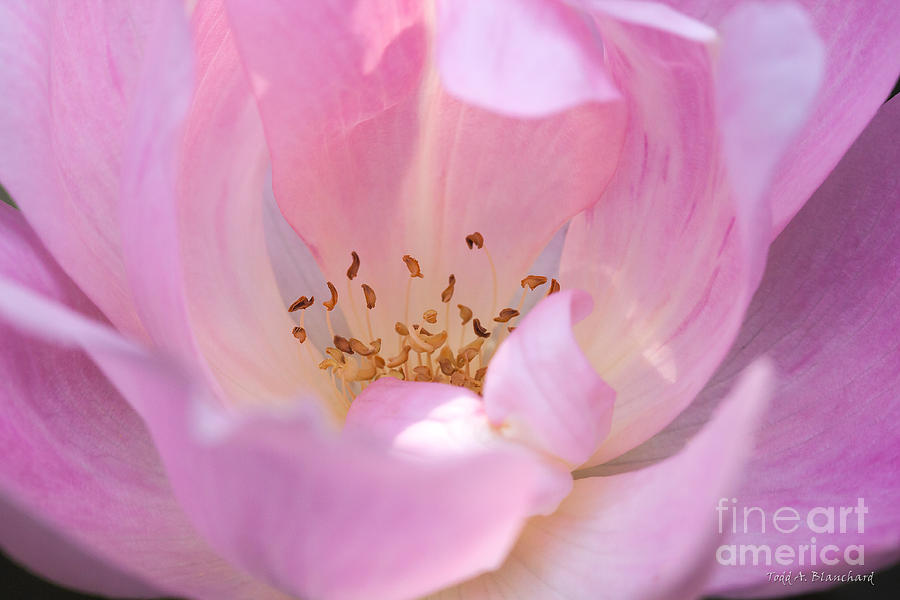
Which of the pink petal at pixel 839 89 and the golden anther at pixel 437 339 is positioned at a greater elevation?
the pink petal at pixel 839 89

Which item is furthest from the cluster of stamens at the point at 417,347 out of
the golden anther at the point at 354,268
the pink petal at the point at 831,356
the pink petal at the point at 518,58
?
the pink petal at the point at 518,58

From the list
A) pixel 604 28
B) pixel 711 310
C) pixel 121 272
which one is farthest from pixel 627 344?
pixel 121 272

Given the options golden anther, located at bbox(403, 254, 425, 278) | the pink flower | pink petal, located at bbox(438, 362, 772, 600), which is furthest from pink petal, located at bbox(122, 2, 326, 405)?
pink petal, located at bbox(438, 362, 772, 600)

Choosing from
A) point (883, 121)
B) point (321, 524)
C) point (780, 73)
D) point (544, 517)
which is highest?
point (883, 121)

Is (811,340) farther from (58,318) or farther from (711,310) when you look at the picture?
(58,318)

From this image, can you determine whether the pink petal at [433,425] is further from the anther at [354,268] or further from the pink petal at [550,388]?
the anther at [354,268]

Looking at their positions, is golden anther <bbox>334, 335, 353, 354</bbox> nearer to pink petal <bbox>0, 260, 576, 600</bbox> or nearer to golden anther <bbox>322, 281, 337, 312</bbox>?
golden anther <bbox>322, 281, 337, 312</bbox>

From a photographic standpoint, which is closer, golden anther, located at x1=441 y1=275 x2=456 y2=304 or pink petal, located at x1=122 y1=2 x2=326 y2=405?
pink petal, located at x1=122 y1=2 x2=326 y2=405
